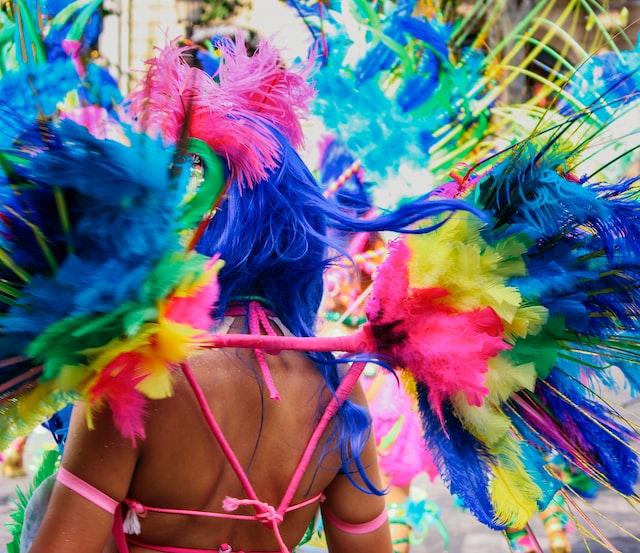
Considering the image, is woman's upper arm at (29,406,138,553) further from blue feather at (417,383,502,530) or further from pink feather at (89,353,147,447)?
blue feather at (417,383,502,530)

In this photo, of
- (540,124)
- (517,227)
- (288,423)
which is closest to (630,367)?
(517,227)

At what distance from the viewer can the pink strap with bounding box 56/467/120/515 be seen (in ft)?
4.17

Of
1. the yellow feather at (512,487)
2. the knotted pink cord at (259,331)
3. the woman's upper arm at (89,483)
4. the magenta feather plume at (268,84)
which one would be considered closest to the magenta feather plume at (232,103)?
the magenta feather plume at (268,84)

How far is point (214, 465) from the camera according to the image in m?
1.41

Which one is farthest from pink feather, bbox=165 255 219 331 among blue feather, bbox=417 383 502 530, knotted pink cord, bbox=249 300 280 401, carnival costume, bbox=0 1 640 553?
blue feather, bbox=417 383 502 530

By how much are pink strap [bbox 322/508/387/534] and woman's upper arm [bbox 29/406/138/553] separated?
0.54m

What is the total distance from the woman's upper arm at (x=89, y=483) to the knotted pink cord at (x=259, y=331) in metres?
0.27

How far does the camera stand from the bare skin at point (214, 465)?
1.27 metres

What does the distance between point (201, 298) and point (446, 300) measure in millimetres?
451

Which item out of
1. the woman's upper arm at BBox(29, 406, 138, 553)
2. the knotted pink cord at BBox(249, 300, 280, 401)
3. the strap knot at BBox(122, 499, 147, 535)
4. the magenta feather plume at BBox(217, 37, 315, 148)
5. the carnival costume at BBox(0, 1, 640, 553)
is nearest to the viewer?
the carnival costume at BBox(0, 1, 640, 553)

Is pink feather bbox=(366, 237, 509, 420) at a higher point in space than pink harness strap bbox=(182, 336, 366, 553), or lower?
higher

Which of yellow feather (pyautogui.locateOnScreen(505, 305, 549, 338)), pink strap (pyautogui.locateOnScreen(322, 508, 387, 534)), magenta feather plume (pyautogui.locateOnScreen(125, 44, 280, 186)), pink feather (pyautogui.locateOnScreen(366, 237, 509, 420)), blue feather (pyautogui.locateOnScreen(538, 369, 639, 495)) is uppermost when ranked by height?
magenta feather plume (pyautogui.locateOnScreen(125, 44, 280, 186))

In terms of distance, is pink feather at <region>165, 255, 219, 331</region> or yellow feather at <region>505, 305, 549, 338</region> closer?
pink feather at <region>165, 255, 219, 331</region>

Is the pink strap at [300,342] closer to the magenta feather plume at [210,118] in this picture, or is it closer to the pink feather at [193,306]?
the pink feather at [193,306]
